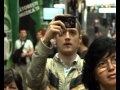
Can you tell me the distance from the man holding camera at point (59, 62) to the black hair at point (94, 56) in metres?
0.24

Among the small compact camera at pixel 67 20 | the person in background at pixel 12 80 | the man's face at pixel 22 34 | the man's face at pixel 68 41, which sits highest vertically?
the small compact camera at pixel 67 20

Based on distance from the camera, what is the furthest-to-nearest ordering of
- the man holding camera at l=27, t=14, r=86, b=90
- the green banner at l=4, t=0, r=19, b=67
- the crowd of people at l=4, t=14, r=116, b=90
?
the green banner at l=4, t=0, r=19, b=67
the man holding camera at l=27, t=14, r=86, b=90
the crowd of people at l=4, t=14, r=116, b=90

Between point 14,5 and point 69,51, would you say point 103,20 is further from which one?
point 69,51

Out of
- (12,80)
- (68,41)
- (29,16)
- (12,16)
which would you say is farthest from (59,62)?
(29,16)

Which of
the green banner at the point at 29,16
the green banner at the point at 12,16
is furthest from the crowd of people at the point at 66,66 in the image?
the green banner at the point at 29,16

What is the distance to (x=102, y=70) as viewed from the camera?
2.83m

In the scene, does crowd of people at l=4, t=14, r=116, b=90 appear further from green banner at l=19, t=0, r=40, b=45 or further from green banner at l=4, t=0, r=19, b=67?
green banner at l=19, t=0, r=40, b=45

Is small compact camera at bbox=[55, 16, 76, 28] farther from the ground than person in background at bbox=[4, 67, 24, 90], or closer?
farther from the ground

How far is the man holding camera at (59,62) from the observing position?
3.05 meters

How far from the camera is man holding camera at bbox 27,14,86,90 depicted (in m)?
3.05

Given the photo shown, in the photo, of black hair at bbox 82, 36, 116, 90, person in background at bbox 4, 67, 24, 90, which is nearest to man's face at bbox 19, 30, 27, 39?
person in background at bbox 4, 67, 24, 90

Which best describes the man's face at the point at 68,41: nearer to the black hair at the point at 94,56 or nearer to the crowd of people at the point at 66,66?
the crowd of people at the point at 66,66
